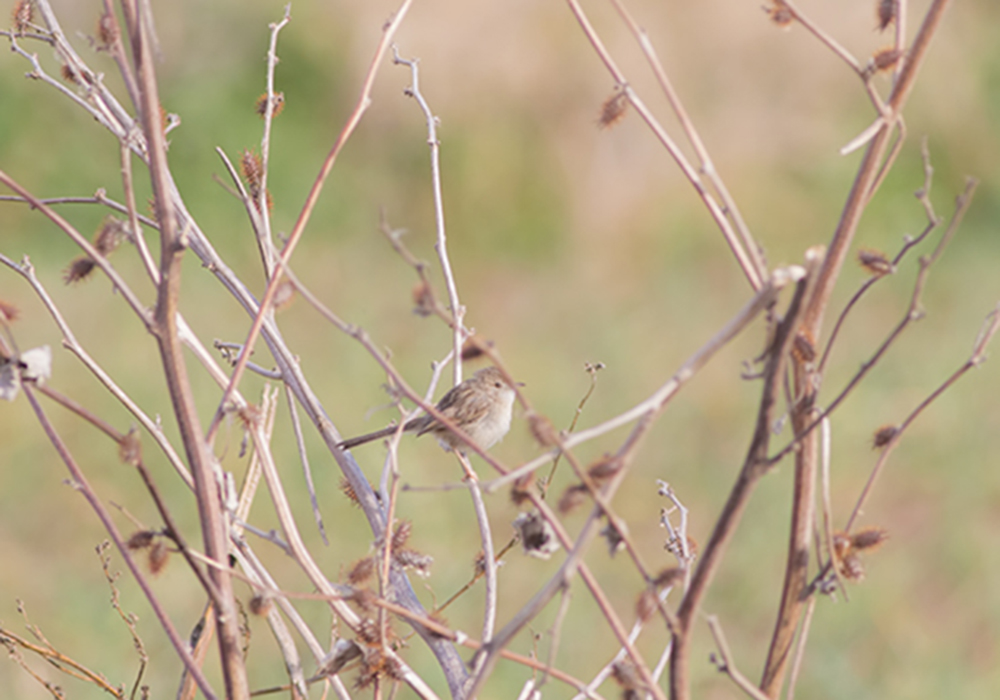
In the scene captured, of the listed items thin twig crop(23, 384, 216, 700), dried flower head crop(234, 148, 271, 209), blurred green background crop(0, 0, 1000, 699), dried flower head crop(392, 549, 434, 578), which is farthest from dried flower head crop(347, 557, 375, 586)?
blurred green background crop(0, 0, 1000, 699)

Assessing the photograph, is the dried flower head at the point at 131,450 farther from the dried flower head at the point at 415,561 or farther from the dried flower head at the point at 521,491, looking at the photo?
the dried flower head at the point at 415,561

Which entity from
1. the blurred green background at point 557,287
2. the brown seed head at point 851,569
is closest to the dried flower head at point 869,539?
the brown seed head at point 851,569

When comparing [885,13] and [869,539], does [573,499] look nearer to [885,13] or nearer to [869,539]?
[869,539]

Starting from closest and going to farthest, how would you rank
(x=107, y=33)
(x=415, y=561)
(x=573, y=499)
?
(x=573, y=499)
(x=107, y=33)
(x=415, y=561)

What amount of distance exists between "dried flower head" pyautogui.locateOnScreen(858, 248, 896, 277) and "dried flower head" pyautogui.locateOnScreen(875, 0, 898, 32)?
280 millimetres

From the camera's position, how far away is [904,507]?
5941 millimetres

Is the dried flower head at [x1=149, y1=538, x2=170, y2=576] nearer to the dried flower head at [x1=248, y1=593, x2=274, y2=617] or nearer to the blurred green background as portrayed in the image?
the dried flower head at [x1=248, y1=593, x2=274, y2=617]

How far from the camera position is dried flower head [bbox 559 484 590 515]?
110 centimetres

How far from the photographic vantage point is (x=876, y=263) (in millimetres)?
1293

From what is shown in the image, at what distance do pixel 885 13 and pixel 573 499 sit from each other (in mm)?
726

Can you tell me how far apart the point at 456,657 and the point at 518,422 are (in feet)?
14.6

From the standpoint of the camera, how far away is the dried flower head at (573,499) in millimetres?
1104

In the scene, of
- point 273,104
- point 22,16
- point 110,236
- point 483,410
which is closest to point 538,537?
point 110,236

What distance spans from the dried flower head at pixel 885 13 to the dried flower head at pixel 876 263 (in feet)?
0.92
